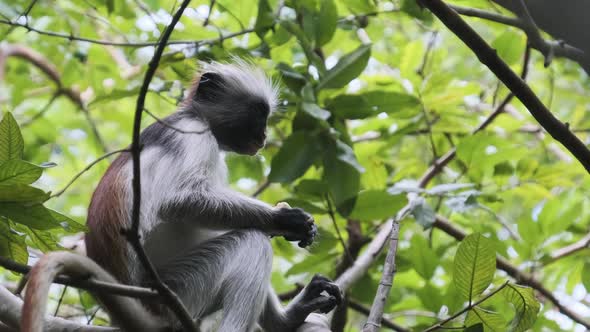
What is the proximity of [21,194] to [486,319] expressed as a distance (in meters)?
2.05

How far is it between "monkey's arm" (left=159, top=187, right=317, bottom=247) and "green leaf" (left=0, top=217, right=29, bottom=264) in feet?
3.61

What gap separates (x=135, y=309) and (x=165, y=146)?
130 cm

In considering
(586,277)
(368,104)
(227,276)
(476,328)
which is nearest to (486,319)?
(476,328)

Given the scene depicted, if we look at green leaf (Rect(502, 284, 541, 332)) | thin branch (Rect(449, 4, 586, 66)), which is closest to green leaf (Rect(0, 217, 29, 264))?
green leaf (Rect(502, 284, 541, 332))

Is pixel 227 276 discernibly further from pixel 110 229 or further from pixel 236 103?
pixel 236 103

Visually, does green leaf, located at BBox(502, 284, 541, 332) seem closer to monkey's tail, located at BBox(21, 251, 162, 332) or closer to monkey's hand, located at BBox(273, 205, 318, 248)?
monkey's hand, located at BBox(273, 205, 318, 248)

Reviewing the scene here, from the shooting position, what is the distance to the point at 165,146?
4.70 meters

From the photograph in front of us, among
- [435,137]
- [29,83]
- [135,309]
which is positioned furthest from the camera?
[29,83]

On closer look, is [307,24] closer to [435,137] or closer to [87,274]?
[435,137]

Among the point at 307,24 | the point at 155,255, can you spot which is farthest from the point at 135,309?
the point at 307,24

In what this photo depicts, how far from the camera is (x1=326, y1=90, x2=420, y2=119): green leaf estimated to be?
5344 millimetres

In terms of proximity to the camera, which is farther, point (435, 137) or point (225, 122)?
point (435, 137)

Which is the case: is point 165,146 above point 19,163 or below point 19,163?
below

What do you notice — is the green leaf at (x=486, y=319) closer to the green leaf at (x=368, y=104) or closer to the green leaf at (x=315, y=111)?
the green leaf at (x=315, y=111)
